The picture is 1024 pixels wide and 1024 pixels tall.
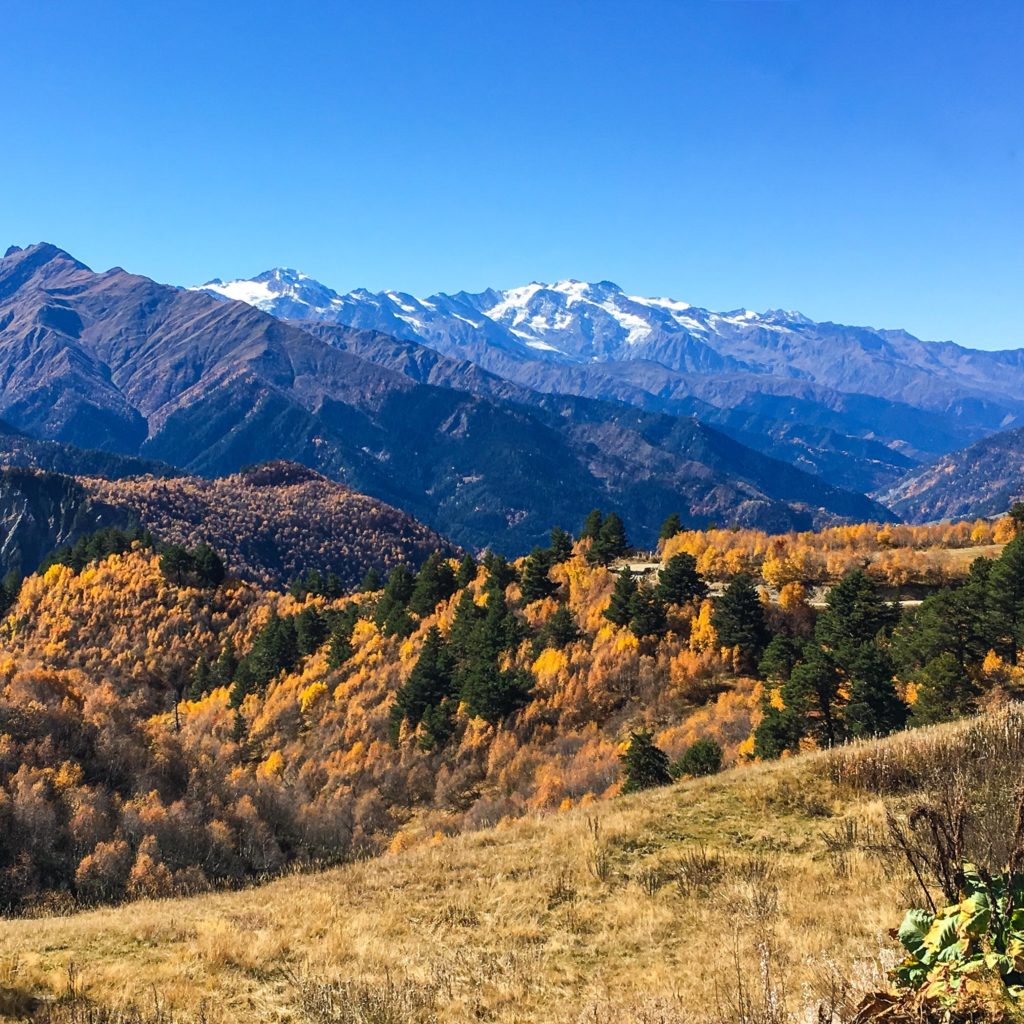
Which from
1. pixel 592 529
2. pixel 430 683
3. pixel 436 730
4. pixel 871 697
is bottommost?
pixel 436 730

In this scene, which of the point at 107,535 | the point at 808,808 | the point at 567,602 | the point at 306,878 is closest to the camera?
the point at 808,808

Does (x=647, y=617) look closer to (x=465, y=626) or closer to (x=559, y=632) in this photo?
(x=559, y=632)

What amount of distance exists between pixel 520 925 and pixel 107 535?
101749 millimetres

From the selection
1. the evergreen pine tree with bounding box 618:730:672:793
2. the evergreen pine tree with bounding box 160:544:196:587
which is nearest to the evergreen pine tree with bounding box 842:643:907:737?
the evergreen pine tree with bounding box 618:730:672:793

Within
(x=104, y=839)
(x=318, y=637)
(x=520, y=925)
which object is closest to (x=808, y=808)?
(x=520, y=925)

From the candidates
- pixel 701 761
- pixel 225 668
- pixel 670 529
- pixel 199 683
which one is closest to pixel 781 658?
pixel 701 761

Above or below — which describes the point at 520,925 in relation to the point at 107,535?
above

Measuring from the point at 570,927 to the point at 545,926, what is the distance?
40cm

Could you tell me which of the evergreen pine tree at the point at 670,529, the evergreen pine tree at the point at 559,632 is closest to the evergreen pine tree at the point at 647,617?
the evergreen pine tree at the point at 559,632

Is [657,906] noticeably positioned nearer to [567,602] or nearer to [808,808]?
[808,808]

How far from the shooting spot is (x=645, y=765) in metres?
37.1

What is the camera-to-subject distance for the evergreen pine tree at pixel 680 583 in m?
60.7

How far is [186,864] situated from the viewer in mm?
27453

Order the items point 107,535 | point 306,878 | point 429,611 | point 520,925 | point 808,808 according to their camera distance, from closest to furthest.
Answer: point 520,925 → point 808,808 → point 306,878 → point 429,611 → point 107,535
